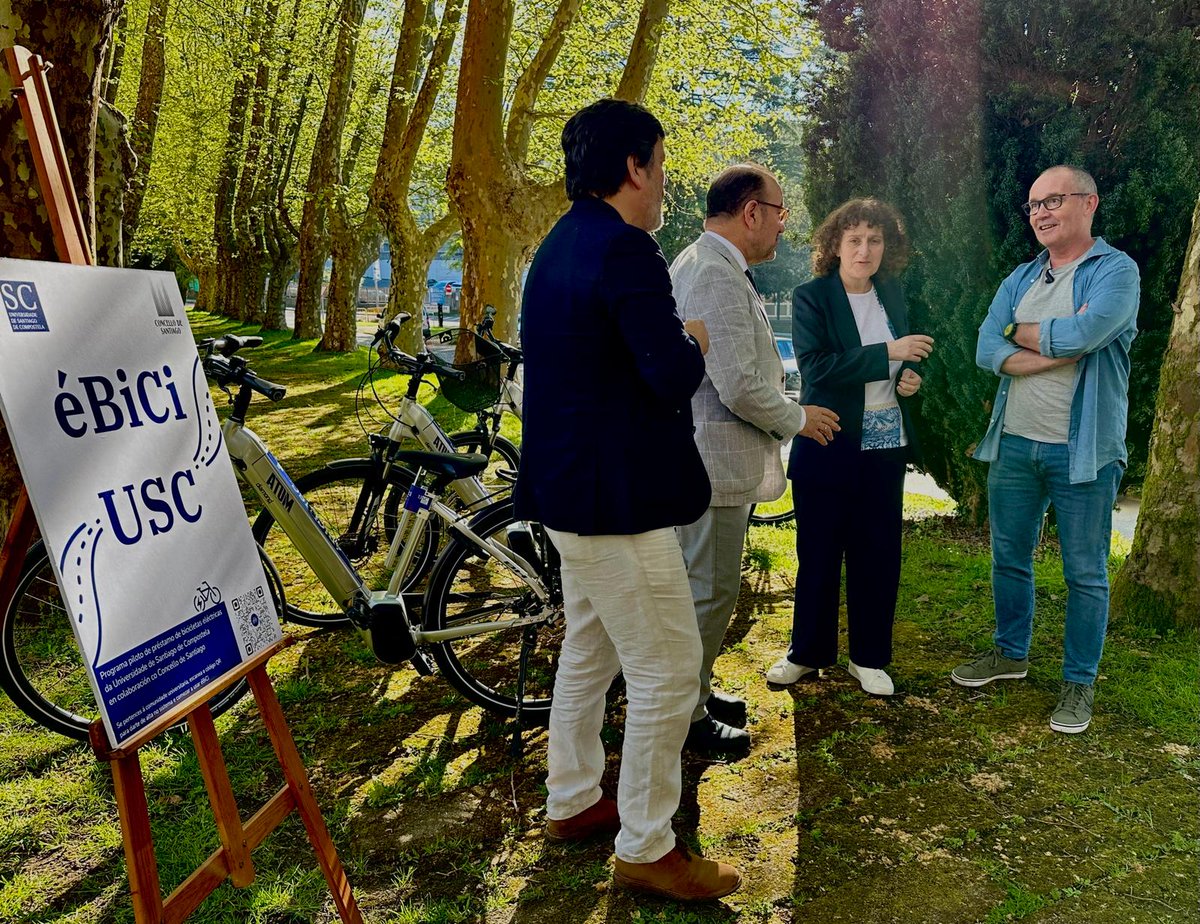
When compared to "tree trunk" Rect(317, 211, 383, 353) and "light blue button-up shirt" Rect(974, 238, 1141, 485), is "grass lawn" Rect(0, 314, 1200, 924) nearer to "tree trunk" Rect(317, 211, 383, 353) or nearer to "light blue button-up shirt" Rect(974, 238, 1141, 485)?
"light blue button-up shirt" Rect(974, 238, 1141, 485)

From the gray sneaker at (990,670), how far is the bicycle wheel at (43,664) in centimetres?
294

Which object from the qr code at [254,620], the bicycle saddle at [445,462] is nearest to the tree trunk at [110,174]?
the bicycle saddle at [445,462]

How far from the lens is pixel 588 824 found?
9.48ft

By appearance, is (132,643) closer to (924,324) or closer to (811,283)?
(811,283)

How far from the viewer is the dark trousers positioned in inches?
148

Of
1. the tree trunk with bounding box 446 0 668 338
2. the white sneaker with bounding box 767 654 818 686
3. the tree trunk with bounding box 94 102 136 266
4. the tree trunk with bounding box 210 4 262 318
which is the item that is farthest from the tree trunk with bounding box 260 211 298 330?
the white sneaker with bounding box 767 654 818 686

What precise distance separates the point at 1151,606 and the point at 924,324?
99.6 inches

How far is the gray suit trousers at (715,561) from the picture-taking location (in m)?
3.13

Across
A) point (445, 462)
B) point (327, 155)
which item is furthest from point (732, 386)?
point (327, 155)

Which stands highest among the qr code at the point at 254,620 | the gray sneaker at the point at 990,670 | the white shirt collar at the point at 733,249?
the white shirt collar at the point at 733,249

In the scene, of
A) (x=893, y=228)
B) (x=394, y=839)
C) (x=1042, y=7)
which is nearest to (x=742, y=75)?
(x=1042, y=7)

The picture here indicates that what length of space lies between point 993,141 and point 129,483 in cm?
569

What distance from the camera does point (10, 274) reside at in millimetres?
1794

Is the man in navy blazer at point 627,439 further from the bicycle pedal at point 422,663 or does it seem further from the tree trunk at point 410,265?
the tree trunk at point 410,265
